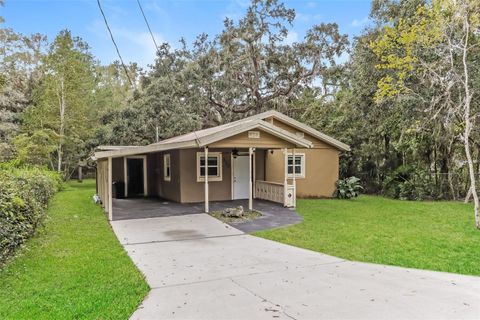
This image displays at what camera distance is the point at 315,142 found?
15297mm

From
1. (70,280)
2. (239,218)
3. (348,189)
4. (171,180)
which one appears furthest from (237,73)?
(70,280)

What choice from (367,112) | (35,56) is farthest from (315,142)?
(35,56)

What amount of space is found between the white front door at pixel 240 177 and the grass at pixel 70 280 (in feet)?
21.6

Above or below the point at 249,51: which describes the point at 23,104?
below

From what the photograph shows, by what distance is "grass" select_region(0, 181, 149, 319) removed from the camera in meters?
3.91

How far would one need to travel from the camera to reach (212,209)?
37.5 feet

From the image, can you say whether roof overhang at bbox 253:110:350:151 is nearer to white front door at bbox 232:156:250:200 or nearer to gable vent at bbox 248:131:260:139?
white front door at bbox 232:156:250:200

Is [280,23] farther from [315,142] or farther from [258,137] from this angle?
[258,137]

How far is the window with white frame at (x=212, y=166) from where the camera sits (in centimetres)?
1327

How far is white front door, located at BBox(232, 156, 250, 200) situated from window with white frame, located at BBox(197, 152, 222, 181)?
2.18 ft

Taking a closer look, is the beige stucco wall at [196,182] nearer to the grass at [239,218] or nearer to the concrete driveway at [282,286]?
the grass at [239,218]

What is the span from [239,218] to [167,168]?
5.74 metres

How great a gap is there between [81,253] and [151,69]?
21.7 meters

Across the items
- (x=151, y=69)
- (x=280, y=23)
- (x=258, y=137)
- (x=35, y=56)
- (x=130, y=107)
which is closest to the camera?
(x=258, y=137)
